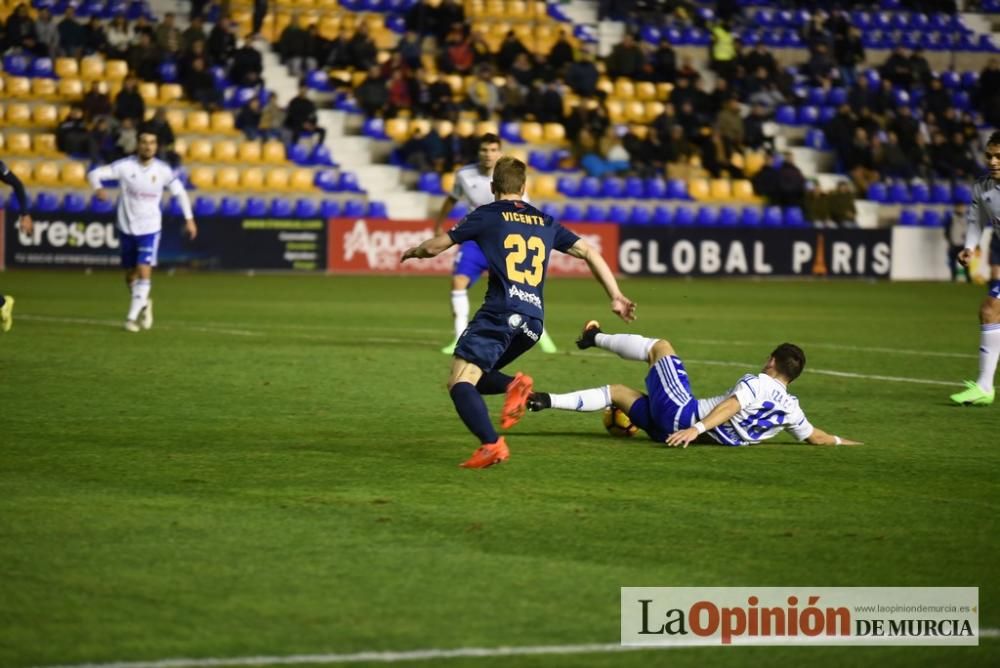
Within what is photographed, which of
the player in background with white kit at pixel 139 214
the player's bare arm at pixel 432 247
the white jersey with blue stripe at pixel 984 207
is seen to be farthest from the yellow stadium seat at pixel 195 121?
the player's bare arm at pixel 432 247

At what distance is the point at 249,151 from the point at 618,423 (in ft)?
78.6

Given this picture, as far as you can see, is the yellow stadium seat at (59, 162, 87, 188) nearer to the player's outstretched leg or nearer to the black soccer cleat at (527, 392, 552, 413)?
the player's outstretched leg

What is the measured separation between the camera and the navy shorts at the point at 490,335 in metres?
9.15

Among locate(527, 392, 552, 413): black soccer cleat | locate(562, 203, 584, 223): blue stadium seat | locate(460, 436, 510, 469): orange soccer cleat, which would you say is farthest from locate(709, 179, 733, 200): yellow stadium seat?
locate(460, 436, 510, 469): orange soccer cleat

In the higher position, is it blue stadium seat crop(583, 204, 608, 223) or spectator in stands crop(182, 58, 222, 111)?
spectator in stands crop(182, 58, 222, 111)

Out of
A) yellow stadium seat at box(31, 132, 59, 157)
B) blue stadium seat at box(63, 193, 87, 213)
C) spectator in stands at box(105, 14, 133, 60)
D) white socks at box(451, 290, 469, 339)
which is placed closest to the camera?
white socks at box(451, 290, 469, 339)

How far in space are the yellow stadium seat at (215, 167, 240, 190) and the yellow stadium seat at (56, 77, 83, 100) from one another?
3.24 metres

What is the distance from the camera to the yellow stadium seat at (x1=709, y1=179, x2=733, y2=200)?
121 feet

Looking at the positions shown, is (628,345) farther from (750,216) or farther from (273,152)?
(750,216)

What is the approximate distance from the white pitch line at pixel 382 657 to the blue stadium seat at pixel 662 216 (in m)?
30.3

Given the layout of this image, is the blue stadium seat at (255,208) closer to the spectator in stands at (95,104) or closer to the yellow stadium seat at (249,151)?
the yellow stadium seat at (249,151)

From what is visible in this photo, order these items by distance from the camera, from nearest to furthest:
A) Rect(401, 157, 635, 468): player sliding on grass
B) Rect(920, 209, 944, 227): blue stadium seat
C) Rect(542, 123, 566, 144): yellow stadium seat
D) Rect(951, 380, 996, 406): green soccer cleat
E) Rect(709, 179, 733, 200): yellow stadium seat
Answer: Rect(401, 157, 635, 468): player sliding on grass < Rect(951, 380, 996, 406): green soccer cleat < Rect(542, 123, 566, 144): yellow stadium seat < Rect(709, 179, 733, 200): yellow stadium seat < Rect(920, 209, 944, 227): blue stadium seat

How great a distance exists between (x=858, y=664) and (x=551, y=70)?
32.0 metres

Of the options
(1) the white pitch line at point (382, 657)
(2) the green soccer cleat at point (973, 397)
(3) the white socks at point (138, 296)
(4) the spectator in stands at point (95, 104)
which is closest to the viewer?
(1) the white pitch line at point (382, 657)
